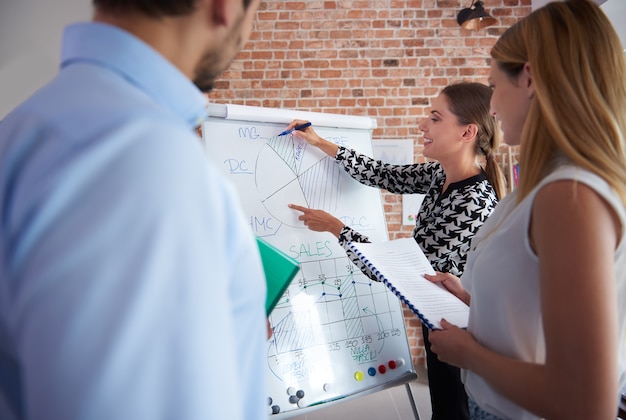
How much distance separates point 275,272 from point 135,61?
0.41m

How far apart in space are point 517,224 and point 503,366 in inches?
10.4

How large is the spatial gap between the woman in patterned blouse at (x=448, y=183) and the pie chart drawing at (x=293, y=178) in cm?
4

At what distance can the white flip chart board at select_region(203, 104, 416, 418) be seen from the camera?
1.74 meters

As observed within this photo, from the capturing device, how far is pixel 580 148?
841 millimetres

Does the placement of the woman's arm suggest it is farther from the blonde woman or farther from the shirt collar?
the shirt collar

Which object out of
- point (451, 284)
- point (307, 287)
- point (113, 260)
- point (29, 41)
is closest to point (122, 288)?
point (113, 260)

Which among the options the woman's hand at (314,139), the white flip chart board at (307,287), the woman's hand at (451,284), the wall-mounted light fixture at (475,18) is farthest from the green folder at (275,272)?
the wall-mounted light fixture at (475,18)

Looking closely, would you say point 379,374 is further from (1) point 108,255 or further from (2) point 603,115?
(1) point 108,255

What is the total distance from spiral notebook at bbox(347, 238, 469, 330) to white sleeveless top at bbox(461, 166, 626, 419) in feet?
0.63

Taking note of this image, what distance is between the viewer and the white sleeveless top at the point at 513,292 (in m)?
0.85

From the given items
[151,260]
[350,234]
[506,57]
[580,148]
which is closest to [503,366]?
[580,148]

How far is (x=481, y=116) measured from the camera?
6.19 ft

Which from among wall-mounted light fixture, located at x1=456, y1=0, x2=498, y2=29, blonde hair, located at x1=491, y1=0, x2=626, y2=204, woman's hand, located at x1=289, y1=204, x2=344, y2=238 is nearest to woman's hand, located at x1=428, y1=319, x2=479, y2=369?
blonde hair, located at x1=491, y1=0, x2=626, y2=204

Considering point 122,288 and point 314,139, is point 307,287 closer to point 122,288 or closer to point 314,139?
point 314,139
